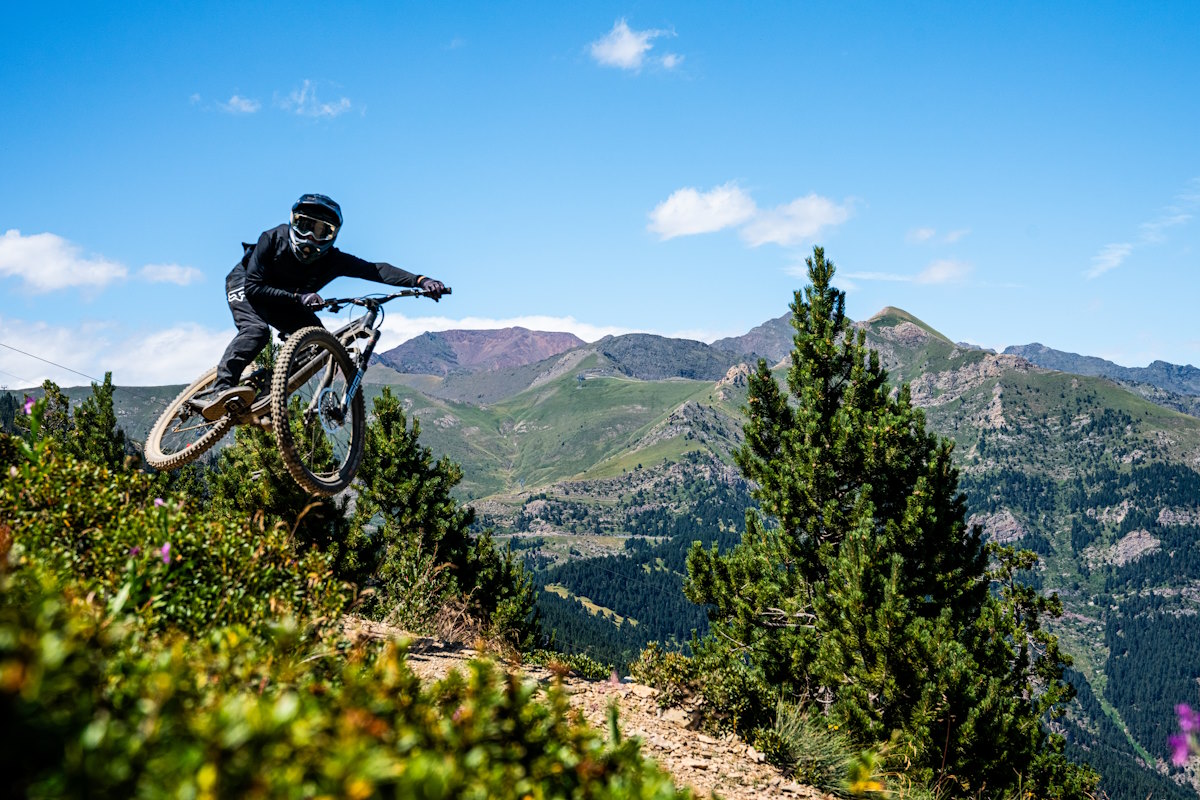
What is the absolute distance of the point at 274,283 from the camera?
34.7ft

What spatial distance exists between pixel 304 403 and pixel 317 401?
0.84 metres

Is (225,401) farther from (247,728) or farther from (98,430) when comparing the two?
(98,430)

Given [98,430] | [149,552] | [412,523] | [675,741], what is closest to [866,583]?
[675,741]

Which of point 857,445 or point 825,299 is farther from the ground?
point 825,299

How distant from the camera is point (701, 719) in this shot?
1077 centimetres

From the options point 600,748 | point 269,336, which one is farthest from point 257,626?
point 269,336

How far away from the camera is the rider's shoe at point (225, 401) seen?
33.5 ft

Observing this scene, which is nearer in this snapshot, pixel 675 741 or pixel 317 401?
pixel 675 741

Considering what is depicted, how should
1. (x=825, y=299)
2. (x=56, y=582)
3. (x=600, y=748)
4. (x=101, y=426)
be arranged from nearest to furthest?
(x=600, y=748)
(x=56, y=582)
(x=825, y=299)
(x=101, y=426)

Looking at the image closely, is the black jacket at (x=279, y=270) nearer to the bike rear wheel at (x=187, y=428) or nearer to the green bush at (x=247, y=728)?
the bike rear wheel at (x=187, y=428)

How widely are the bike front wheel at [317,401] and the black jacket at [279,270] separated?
0.71 m

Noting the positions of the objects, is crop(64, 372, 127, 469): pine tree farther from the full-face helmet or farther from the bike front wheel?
the full-face helmet

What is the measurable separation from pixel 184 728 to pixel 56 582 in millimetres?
2626

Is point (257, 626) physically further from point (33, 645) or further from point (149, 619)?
point (33, 645)
